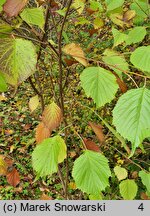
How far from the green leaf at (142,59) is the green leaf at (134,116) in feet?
0.76

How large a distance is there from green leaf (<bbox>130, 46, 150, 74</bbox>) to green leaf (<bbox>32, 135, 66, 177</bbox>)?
1.05ft

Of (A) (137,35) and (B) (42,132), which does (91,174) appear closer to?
(B) (42,132)

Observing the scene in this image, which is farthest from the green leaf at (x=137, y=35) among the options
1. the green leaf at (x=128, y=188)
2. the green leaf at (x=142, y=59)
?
the green leaf at (x=128, y=188)

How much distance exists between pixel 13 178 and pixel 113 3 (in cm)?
90

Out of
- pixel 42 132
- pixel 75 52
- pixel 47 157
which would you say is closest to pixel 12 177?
pixel 42 132

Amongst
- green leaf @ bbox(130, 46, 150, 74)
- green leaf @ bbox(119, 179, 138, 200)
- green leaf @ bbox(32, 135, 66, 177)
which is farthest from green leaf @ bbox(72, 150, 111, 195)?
green leaf @ bbox(119, 179, 138, 200)

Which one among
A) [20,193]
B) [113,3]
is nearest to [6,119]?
[20,193]

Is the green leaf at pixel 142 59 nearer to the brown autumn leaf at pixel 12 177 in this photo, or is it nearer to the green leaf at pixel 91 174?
the green leaf at pixel 91 174

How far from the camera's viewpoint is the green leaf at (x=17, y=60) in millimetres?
777

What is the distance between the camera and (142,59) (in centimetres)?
95

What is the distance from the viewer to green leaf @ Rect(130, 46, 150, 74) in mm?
926

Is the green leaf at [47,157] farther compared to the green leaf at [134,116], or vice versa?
the green leaf at [47,157]

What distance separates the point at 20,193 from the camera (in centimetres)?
297

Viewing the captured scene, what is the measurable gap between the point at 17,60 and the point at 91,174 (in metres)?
0.37
